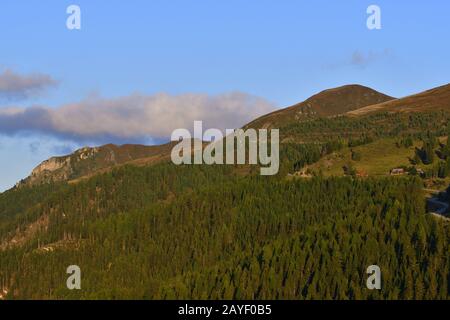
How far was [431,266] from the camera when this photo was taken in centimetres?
19862
